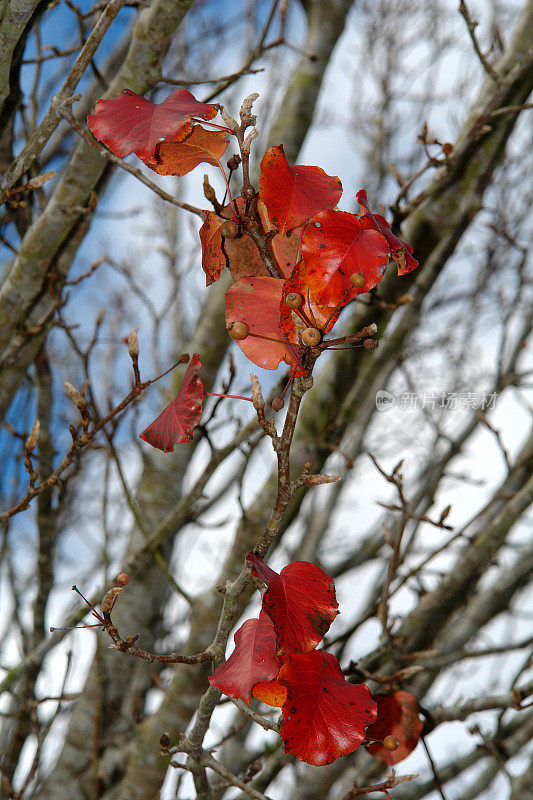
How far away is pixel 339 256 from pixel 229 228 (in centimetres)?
16

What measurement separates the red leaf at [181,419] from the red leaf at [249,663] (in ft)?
0.77

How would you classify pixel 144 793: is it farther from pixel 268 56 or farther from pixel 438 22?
pixel 438 22

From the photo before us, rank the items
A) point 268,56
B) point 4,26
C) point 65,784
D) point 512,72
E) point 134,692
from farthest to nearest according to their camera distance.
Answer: point 268,56 → point 134,692 → point 65,784 → point 512,72 → point 4,26

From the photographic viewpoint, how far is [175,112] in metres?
0.68

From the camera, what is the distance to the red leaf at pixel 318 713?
652mm

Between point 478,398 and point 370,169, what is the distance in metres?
2.16

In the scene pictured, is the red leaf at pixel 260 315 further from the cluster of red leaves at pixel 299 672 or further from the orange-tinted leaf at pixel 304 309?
the cluster of red leaves at pixel 299 672

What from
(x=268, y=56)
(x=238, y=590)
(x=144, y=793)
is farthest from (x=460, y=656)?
(x=268, y=56)

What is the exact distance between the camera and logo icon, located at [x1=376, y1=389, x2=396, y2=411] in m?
2.87

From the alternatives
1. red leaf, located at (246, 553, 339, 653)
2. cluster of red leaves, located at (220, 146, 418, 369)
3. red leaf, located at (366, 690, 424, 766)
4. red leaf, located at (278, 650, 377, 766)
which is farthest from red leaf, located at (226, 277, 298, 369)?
red leaf, located at (366, 690, 424, 766)

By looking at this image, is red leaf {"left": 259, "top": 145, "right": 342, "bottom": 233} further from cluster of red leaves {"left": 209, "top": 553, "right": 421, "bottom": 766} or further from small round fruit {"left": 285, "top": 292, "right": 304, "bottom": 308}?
cluster of red leaves {"left": 209, "top": 553, "right": 421, "bottom": 766}

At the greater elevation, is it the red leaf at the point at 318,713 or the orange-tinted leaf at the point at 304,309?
the orange-tinted leaf at the point at 304,309

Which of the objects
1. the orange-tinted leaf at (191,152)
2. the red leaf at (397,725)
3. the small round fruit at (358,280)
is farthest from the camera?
the red leaf at (397,725)

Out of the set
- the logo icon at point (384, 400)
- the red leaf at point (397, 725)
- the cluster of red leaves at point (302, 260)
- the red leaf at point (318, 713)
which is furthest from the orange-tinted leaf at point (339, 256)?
the logo icon at point (384, 400)
